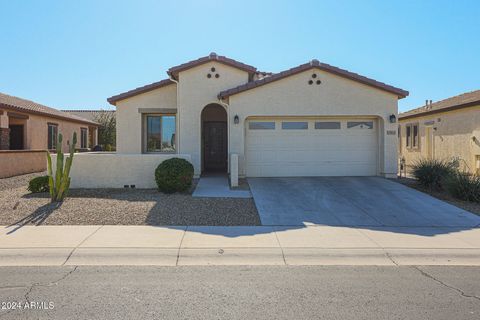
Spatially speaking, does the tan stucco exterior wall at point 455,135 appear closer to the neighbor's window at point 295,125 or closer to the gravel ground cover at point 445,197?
the gravel ground cover at point 445,197

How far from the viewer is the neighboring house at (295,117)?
14.1m

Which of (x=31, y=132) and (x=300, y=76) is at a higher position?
(x=300, y=76)

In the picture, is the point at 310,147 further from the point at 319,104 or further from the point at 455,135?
the point at 455,135

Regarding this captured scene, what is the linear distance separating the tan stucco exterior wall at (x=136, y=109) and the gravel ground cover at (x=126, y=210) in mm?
5044

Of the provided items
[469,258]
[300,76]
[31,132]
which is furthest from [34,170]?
[469,258]

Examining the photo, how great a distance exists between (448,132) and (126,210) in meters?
17.2

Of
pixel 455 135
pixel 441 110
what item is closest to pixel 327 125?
pixel 455 135

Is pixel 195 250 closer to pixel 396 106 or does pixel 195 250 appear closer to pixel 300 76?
pixel 300 76

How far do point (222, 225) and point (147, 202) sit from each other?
309 cm

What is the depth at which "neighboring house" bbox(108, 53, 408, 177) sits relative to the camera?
14102 millimetres

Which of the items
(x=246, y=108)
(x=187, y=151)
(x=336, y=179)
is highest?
(x=246, y=108)

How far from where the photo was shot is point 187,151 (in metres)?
15.1

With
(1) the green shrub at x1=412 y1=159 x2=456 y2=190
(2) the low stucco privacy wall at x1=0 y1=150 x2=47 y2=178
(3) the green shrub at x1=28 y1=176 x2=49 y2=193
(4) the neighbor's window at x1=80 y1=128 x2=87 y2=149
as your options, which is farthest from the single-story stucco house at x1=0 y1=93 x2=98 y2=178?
(1) the green shrub at x1=412 y1=159 x2=456 y2=190

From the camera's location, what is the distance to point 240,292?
15.3ft
